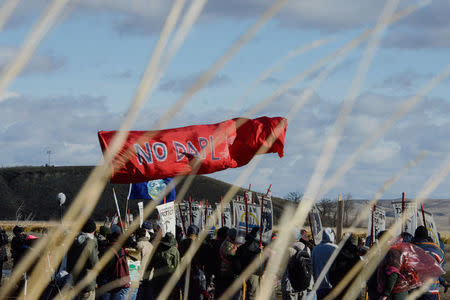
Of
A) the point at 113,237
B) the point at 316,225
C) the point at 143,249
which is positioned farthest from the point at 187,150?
the point at 113,237

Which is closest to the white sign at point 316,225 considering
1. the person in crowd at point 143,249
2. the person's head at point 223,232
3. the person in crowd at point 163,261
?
the person's head at point 223,232

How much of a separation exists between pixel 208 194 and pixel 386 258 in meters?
121

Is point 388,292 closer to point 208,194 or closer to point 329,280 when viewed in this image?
point 329,280

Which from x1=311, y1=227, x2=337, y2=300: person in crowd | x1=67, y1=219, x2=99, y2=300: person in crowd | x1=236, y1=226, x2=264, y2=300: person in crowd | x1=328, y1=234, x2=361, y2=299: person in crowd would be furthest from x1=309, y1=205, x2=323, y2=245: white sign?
x1=67, y1=219, x2=99, y2=300: person in crowd

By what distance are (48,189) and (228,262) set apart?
13721 cm

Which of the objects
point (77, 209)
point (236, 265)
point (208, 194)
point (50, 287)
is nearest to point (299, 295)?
point (236, 265)

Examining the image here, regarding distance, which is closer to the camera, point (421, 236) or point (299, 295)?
point (421, 236)

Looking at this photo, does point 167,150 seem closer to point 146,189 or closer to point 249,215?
point 249,215

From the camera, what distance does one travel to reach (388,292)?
7.63 meters

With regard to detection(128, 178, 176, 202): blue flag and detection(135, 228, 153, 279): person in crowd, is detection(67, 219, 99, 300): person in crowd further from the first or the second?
detection(128, 178, 176, 202): blue flag

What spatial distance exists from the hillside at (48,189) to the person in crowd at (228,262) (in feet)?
374

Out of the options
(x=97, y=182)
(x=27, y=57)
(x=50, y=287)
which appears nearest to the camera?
(x=27, y=57)

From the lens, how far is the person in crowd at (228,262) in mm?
10742

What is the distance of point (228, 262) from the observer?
10797mm
